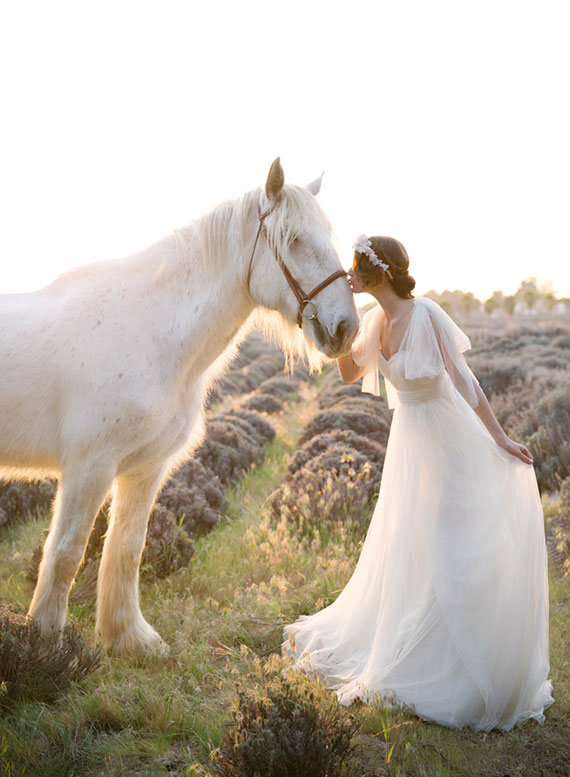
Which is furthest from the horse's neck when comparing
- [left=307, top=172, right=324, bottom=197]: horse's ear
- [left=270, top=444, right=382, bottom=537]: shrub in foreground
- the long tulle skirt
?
[left=270, top=444, right=382, bottom=537]: shrub in foreground

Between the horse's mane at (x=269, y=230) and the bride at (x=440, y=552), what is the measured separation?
396 mm

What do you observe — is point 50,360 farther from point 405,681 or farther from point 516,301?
point 516,301

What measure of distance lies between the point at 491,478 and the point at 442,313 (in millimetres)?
915

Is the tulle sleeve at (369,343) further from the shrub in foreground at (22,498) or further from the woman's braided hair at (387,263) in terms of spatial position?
the shrub in foreground at (22,498)

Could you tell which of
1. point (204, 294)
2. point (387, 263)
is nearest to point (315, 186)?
point (387, 263)

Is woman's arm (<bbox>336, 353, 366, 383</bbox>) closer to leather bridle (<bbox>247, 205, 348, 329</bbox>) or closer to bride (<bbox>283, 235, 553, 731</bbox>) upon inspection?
bride (<bbox>283, 235, 553, 731</bbox>)

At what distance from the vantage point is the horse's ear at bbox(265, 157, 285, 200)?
3.08 m

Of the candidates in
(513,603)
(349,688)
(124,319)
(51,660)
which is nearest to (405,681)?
(349,688)

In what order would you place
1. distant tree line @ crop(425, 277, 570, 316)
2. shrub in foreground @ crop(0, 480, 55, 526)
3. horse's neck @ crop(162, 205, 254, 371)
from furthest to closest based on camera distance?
distant tree line @ crop(425, 277, 570, 316) < shrub in foreground @ crop(0, 480, 55, 526) < horse's neck @ crop(162, 205, 254, 371)

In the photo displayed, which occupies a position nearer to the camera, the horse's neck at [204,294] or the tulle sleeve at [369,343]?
the horse's neck at [204,294]

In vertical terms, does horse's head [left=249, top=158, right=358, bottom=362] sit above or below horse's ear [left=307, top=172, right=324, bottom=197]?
below

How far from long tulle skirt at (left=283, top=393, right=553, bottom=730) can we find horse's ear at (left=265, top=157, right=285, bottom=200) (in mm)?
1365

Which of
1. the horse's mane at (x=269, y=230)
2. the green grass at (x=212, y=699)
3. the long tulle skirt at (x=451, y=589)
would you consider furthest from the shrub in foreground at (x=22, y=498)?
the long tulle skirt at (x=451, y=589)

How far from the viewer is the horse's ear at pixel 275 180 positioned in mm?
3080
